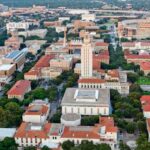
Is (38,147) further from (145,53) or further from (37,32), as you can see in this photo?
(37,32)

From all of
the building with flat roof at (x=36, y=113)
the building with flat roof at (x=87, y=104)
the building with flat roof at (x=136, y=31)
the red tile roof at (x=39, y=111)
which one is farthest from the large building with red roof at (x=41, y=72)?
the building with flat roof at (x=136, y=31)

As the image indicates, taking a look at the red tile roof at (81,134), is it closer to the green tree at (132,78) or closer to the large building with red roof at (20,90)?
the large building with red roof at (20,90)

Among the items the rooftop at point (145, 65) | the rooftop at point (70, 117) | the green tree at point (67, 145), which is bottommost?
the green tree at point (67, 145)

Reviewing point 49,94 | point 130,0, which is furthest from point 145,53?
point 130,0

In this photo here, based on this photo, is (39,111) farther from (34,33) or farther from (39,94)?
(34,33)

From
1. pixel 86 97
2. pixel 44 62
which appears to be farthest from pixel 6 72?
pixel 86 97

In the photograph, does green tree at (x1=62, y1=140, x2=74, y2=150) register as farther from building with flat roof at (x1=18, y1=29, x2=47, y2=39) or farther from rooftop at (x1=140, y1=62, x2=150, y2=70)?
building with flat roof at (x1=18, y1=29, x2=47, y2=39)
